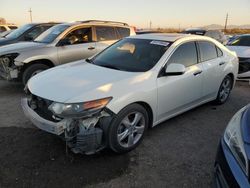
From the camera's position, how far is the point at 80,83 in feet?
11.6

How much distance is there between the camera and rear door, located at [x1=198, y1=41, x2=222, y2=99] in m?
4.94

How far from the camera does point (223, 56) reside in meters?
5.54

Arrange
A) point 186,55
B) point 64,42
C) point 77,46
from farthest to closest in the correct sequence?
point 77,46 < point 64,42 < point 186,55

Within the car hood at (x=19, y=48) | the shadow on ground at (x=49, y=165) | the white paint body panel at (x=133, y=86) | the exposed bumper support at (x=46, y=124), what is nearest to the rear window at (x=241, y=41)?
the white paint body panel at (x=133, y=86)

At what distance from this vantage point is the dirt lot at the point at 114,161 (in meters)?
3.08

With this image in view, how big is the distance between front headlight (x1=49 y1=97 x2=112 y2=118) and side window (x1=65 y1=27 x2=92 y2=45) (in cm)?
423

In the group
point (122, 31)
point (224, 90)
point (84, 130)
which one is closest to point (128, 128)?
point (84, 130)

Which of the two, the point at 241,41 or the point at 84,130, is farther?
the point at 241,41

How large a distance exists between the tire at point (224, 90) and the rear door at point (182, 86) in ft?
3.08

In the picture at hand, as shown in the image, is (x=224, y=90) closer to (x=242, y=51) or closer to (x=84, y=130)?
(x=242, y=51)

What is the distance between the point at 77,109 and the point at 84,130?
26cm

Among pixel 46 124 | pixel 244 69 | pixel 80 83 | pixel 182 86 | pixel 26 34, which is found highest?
pixel 80 83

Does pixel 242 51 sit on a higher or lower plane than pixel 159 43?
lower

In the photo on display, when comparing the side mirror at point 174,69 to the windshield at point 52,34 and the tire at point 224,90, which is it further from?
the windshield at point 52,34
